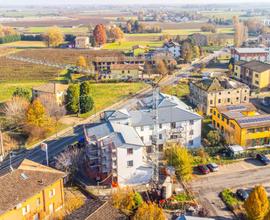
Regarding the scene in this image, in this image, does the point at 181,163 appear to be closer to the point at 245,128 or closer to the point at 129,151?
the point at 129,151

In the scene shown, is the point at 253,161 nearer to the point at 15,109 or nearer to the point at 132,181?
the point at 132,181

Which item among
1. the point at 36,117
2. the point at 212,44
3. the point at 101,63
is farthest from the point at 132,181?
the point at 212,44

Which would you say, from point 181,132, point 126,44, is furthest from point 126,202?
point 126,44

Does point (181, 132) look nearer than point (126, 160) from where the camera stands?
No

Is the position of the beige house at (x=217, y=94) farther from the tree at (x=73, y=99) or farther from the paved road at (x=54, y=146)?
the tree at (x=73, y=99)

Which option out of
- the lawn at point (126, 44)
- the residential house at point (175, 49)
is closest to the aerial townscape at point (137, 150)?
the residential house at point (175, 49)

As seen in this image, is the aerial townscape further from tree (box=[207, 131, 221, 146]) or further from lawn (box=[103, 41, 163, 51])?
lawn (box=[103, 41, 163, 51])
